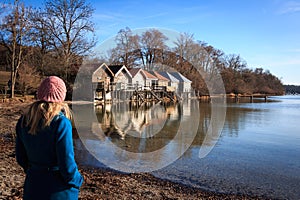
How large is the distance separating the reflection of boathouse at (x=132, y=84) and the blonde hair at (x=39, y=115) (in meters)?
31.5

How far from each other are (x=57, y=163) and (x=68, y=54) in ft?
109

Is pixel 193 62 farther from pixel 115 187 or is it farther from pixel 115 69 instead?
pixel 115 187

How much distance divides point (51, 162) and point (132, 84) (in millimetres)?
38153

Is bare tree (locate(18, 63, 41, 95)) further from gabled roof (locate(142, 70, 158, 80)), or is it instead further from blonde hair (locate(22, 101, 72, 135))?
blonde hair (locate(22, 101, 72, 135))

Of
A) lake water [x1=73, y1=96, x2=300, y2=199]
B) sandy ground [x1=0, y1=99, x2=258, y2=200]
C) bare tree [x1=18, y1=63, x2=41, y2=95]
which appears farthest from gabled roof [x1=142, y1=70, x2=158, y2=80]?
sandy ground [x1=0, y1=99, x2=258, y2=200]

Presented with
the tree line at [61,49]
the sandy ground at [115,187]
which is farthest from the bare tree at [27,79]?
the sandy ground at [115,187]

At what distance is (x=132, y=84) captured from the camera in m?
40.1

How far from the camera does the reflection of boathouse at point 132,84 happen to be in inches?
1360

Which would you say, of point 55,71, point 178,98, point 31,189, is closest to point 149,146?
point 31,189

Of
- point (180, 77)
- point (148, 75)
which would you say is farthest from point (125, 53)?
point (180, 77)

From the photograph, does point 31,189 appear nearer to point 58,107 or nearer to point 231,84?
point 58,107

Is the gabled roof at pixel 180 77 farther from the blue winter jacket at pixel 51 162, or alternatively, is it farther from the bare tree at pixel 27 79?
the blue winter jacket at pixel 51 162

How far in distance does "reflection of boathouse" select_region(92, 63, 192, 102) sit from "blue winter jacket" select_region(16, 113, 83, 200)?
103 ft

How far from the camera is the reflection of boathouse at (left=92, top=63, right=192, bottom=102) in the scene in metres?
34.5
